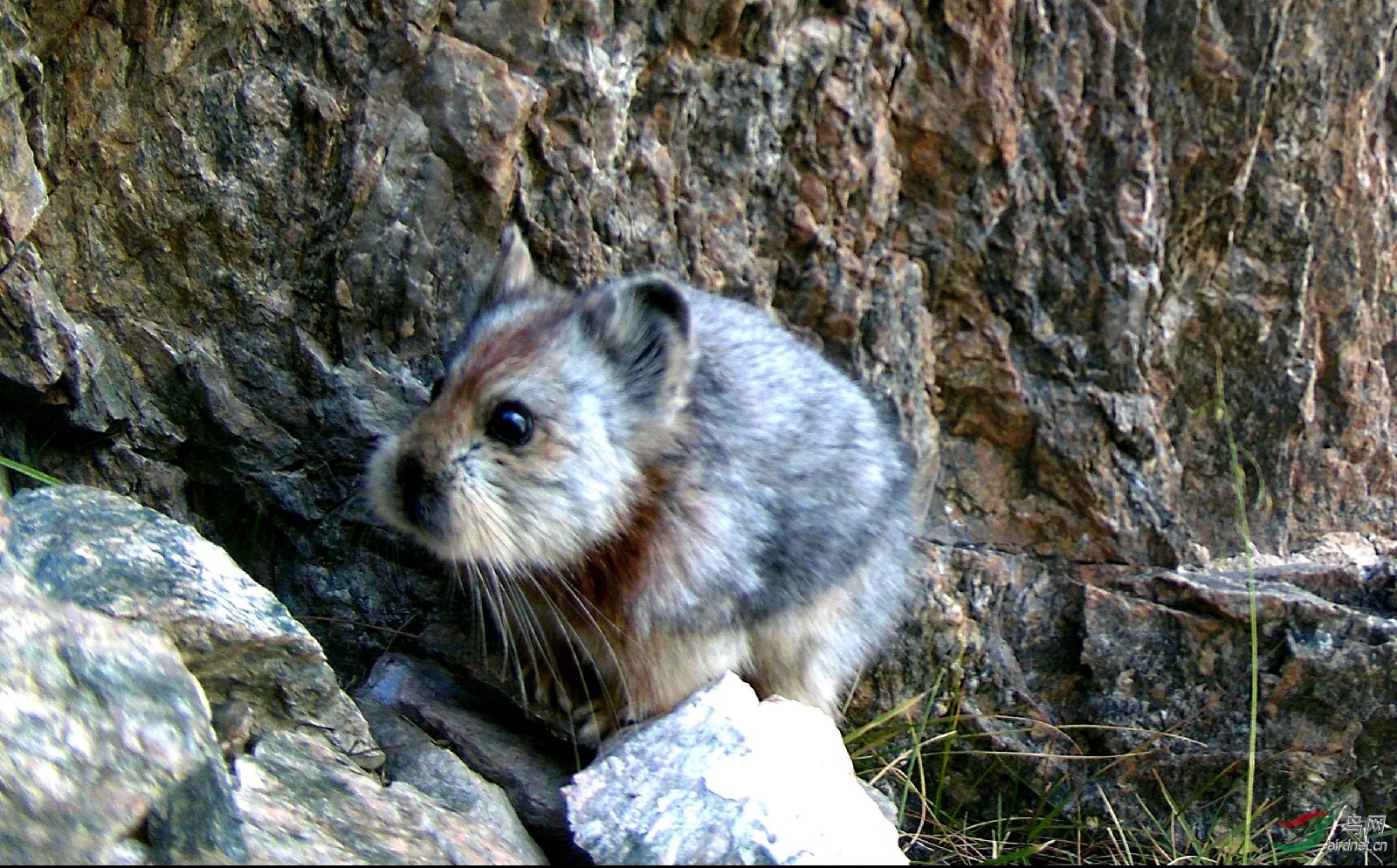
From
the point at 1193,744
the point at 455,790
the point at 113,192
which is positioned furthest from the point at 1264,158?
the point at 113,192

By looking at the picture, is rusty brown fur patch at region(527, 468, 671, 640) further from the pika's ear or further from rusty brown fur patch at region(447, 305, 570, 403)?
rusty brown fur patch at region(447, 305, 570, 403)

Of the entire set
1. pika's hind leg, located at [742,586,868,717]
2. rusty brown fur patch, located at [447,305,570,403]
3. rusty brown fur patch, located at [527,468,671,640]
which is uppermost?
rusty brown fur patch, located at [447,305,570,403]

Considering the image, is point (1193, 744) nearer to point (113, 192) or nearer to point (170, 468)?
point (170, 468)

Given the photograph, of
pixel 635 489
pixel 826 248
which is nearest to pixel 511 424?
pixel 635 489

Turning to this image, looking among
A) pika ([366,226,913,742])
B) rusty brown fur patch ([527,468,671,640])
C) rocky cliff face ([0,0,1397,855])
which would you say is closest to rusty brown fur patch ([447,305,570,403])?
pika ([366,226,913,742])

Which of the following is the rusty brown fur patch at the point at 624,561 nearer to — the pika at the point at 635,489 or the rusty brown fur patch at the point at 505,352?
the pika at the point at 635,489

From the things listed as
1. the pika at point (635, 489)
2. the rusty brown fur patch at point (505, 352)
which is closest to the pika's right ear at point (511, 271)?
the pika at point (635, 489)
